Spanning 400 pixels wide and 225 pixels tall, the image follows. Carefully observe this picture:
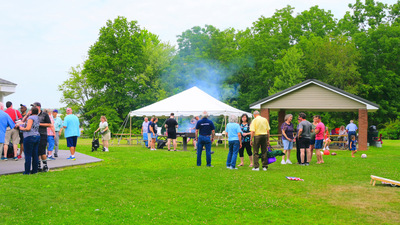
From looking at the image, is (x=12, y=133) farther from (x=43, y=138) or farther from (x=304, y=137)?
(x=304, y=137)

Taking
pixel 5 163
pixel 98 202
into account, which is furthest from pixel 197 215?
pixel 5 163

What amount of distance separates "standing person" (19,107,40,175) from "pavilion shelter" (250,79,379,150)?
1671cm

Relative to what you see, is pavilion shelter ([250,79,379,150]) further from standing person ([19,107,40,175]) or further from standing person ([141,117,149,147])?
standing person ([19,107,40,175])

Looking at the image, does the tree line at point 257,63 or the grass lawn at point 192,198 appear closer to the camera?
the grass lawn at point 192,198

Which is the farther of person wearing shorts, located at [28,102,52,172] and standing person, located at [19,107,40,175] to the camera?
person wearing shorts, located at [28,102,52,172]

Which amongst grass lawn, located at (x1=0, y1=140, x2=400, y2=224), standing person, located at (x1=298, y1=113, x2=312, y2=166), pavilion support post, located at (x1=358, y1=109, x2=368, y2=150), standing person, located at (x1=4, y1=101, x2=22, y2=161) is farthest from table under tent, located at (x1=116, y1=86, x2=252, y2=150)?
grass lawn, located at (x1=0, y1=140, x2=400, y2=224)

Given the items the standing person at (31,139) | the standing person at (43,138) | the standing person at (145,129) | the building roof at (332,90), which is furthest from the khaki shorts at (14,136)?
the building roof at (332,90)

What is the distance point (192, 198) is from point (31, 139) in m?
4.65

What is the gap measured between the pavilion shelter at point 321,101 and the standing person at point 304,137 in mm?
11060

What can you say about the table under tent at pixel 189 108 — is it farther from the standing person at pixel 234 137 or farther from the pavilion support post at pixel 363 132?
the standing person at pixel 234 137

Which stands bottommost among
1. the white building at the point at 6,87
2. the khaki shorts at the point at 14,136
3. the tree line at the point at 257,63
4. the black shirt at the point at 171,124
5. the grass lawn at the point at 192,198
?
the grass lawn at the point at 192,198

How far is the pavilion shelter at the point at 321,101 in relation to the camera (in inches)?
916

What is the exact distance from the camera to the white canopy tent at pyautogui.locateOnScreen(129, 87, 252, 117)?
22.8 metres

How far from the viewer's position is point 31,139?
965 centimetres
